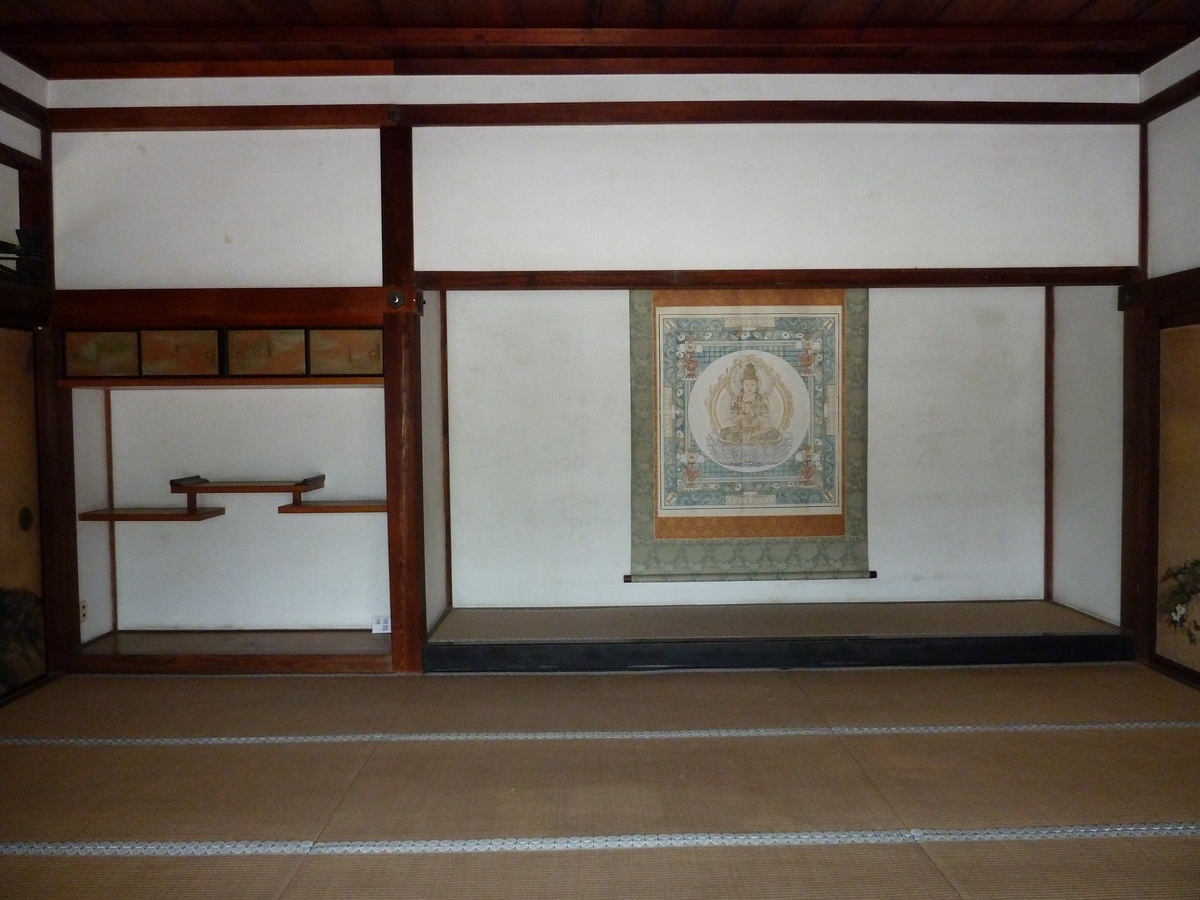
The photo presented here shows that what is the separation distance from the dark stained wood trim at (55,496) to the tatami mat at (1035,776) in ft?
12.0

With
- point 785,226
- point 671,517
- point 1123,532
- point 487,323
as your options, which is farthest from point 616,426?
point 1123,532

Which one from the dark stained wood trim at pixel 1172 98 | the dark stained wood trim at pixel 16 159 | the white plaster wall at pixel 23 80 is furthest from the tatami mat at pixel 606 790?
the white plaster wall at pixel 23 80

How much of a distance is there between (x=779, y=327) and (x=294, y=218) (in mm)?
2619

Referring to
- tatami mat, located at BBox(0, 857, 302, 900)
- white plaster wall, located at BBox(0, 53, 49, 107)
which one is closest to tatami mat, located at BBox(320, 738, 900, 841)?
tatami mat, located at BBox(0, 857, 302, 900)

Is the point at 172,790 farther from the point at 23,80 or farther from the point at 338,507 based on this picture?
the point at 23,80

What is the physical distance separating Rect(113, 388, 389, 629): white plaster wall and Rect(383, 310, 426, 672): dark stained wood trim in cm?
56

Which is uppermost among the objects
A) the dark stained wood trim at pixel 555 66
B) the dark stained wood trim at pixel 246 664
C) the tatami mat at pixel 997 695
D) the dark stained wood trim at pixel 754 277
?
the dark stained wood trim at pixel 555 66

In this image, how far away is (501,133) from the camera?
3.69m

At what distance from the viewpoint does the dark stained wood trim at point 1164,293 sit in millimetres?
3467

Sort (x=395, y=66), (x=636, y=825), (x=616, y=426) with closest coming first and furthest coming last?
1. (x=636, y=825)
2. (x=395, y=66)
3. (x=616, y=426)

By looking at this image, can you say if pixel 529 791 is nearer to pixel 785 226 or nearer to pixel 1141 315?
pixel 785 226

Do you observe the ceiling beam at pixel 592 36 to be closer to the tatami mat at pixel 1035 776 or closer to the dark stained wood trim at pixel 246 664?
the dark stained wood trim at pixel 246 664

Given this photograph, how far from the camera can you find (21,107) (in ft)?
11.5

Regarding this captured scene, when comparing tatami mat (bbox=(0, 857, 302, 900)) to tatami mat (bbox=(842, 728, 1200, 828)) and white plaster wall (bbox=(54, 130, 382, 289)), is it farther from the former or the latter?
white plaster wall (bbox=(54, 130, 382, 289))
